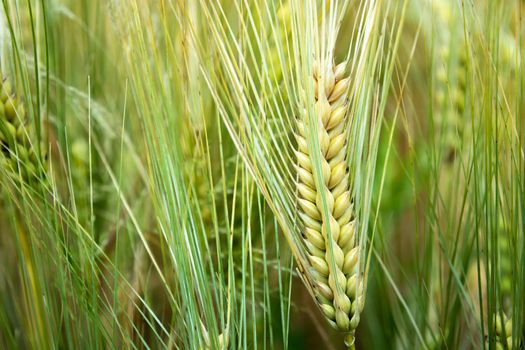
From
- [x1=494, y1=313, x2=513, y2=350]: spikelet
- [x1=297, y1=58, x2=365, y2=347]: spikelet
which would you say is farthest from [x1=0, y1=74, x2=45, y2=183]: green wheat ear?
[x1=494, y1=313, x2=513, y2=350]: spikelet

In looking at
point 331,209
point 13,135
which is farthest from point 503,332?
point 13,135

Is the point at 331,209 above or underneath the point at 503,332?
above

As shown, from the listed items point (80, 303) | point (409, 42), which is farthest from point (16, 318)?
point (409, 42)

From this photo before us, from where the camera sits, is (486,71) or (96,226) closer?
(486,71)

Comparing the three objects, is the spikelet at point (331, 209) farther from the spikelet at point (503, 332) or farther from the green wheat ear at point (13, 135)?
the green wheat ear at point (13, 135)

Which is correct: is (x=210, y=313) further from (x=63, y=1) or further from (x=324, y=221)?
(x=63, y=1)

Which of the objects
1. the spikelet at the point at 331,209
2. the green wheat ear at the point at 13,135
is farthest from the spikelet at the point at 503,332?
A: the green wheat ear at the point at 13,135

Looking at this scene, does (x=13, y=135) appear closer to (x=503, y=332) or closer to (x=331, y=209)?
(x=331, y=209)

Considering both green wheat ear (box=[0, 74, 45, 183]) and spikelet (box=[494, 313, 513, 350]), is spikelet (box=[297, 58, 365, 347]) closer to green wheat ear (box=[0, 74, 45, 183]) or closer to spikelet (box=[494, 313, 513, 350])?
spikelet (box=[494, 313, 513, 350])
